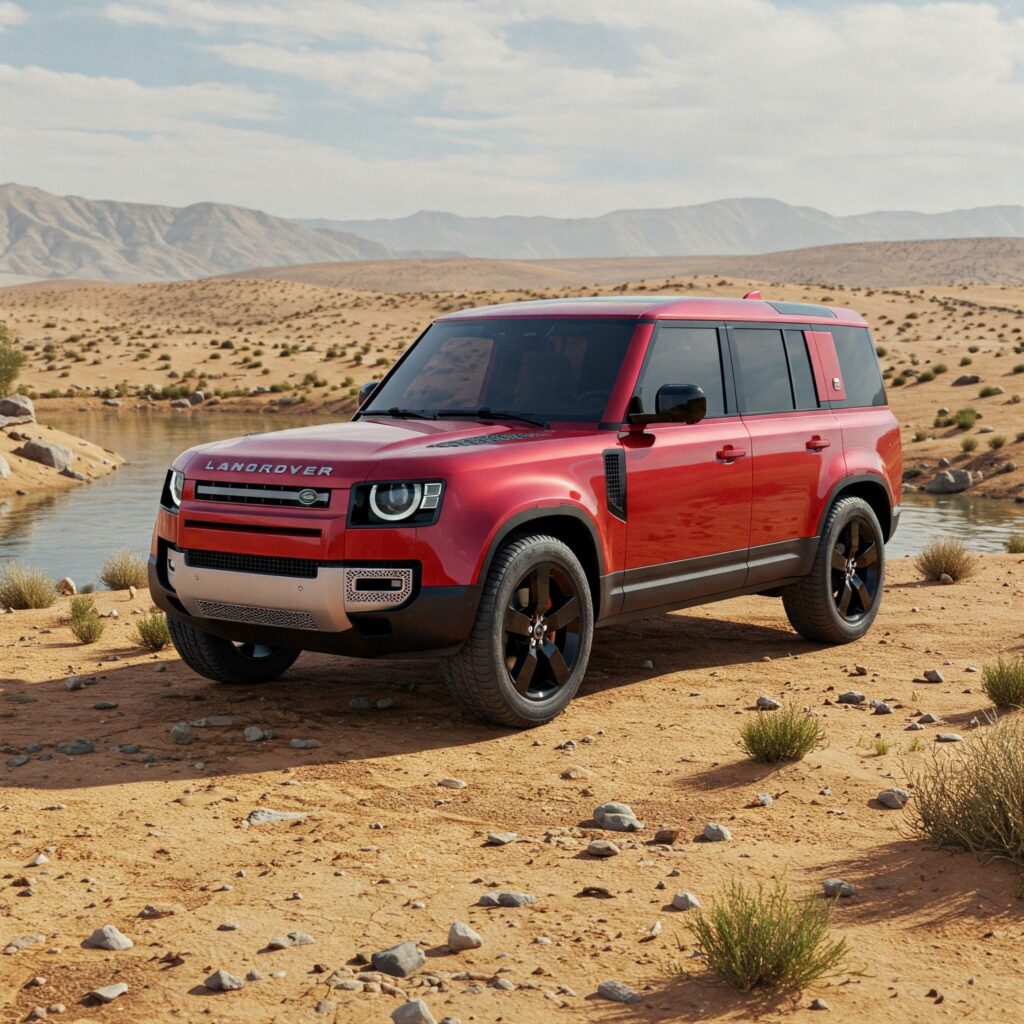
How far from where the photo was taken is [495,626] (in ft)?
24.0

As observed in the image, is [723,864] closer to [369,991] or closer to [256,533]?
[369,991]

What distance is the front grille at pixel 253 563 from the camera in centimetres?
716

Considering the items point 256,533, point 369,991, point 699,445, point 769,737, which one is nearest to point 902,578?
point 699,445

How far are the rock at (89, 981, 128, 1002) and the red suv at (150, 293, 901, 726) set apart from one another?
2834 millimetres

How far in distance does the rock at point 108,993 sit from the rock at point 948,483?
23504 millimetres

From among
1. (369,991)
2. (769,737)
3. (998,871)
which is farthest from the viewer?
(769,737)

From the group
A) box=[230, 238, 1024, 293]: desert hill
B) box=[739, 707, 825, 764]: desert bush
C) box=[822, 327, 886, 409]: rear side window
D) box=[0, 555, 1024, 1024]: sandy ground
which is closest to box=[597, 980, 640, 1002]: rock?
box=[0, 555, 1024, 1024]: sandy ground

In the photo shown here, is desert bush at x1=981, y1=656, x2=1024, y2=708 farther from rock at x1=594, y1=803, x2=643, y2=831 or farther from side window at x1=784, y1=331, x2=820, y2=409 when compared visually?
rock at x1=594, y1=803, x2=643, y2=831

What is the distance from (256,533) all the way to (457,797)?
69.7 inches

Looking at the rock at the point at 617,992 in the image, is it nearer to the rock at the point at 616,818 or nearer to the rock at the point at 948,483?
the rock at the point at 616,818

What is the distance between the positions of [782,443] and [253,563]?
380cm

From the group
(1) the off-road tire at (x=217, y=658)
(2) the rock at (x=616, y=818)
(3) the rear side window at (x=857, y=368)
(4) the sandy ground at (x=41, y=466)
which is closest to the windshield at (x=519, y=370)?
(1) the off-road tire at (x=217, y=658)

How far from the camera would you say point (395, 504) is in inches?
280

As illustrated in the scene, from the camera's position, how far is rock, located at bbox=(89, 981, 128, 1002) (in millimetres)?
4426
